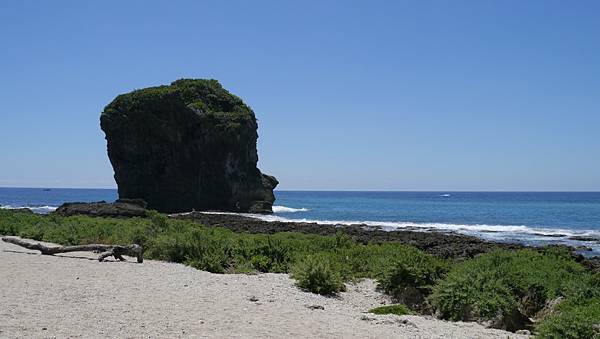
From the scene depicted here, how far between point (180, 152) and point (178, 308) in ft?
222

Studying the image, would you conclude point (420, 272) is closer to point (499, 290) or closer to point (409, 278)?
point (409, 278)

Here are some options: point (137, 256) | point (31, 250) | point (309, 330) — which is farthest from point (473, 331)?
point (31, 250)

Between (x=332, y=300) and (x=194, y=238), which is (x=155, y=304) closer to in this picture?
(x=332, y=300)

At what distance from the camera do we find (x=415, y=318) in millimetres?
12469

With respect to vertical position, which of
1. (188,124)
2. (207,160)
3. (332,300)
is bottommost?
(332,300)

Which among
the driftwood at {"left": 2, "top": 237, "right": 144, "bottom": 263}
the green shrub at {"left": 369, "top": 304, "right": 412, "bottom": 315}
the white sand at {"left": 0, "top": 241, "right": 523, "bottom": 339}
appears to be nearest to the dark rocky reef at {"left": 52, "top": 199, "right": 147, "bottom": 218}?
the driftwood at {"left": 2, "top": 237, "right": 144, "bottom": 263}

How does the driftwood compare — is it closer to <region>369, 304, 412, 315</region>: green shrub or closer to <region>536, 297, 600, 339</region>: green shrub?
<region>369, 304, 412, 315</region>: green shrub

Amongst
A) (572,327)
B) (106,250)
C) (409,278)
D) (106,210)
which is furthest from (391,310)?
(106,210)

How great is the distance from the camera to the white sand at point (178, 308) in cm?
972

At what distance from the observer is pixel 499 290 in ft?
44.5

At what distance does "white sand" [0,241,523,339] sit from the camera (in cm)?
972

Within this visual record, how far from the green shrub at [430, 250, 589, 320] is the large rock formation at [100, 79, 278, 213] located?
61.6 m

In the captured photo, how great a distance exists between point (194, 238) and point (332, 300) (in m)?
8.00

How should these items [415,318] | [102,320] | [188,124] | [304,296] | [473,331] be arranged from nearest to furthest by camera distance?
[102,320], [473,331], [415,318], [304,296], [188,124]
